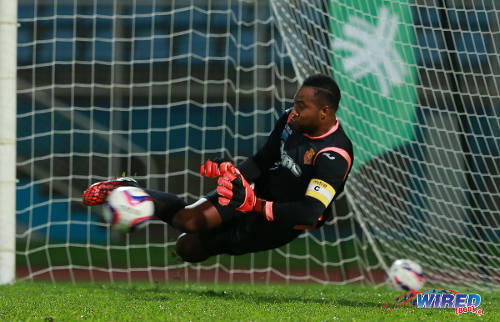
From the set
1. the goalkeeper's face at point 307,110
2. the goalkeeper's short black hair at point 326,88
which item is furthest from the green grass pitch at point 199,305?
the goalkeeper's short black hair at point 326,88

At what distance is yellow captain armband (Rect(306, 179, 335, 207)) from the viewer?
4207 mm

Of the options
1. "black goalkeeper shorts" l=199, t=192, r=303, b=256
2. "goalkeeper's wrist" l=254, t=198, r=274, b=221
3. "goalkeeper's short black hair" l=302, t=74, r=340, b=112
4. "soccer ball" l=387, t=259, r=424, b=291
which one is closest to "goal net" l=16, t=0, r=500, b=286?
"soccer ball" l=387, t=259, r=424, b=291

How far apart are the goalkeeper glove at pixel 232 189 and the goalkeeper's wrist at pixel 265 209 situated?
0.14 metres

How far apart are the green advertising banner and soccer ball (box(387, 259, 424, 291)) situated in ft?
4.66

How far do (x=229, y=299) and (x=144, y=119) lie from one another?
8.93 m

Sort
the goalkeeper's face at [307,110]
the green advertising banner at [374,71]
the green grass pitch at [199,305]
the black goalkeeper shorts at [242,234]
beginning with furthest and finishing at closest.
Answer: the green advertising banner at [374,71] → the black goalkeeper shorts at [242,234] → the goalkeeper's face at [307,110] → the green grass pitch at [199,305]

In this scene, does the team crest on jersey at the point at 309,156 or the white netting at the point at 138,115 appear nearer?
the team crest on jersey at the point at 309,156

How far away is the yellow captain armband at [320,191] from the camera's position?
13.8 feet

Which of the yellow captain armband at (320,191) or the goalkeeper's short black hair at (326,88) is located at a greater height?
the goalkeeper's short black hair at (326,88)

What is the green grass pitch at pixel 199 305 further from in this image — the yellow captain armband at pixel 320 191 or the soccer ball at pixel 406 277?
the yellow captain armband at pixel 320 191

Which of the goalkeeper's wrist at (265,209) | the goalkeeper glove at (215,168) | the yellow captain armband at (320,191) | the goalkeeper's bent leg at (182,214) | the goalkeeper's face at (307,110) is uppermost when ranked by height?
the goalkeeper's face at (307,110)

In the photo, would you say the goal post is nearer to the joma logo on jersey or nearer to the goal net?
the goal net

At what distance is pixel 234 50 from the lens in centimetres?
1308

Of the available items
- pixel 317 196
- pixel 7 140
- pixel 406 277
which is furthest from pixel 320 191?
pixel 7 140
